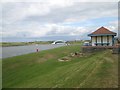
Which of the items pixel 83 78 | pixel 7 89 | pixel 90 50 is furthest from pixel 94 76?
pixel 90 50

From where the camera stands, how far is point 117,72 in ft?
60.1

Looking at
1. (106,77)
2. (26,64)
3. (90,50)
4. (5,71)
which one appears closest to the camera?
(106,77)

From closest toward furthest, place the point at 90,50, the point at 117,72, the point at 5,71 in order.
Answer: the point at 117,72, the point at 5,71, the point at 90,50

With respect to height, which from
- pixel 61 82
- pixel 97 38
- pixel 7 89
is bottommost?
pixel 7 89

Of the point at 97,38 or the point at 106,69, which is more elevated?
the point at 97,38

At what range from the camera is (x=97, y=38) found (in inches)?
1674

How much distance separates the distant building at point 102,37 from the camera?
41.3 m

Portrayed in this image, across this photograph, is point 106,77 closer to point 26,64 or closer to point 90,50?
point 26,64

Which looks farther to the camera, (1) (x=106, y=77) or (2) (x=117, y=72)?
(2) (x=117, y=72)

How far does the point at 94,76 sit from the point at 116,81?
2.28m

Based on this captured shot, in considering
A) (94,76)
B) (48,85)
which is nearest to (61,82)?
(48,85)

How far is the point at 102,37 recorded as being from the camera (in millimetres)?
42094

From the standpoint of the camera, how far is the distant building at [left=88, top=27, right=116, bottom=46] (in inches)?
1628

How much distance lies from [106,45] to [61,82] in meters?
25.8
